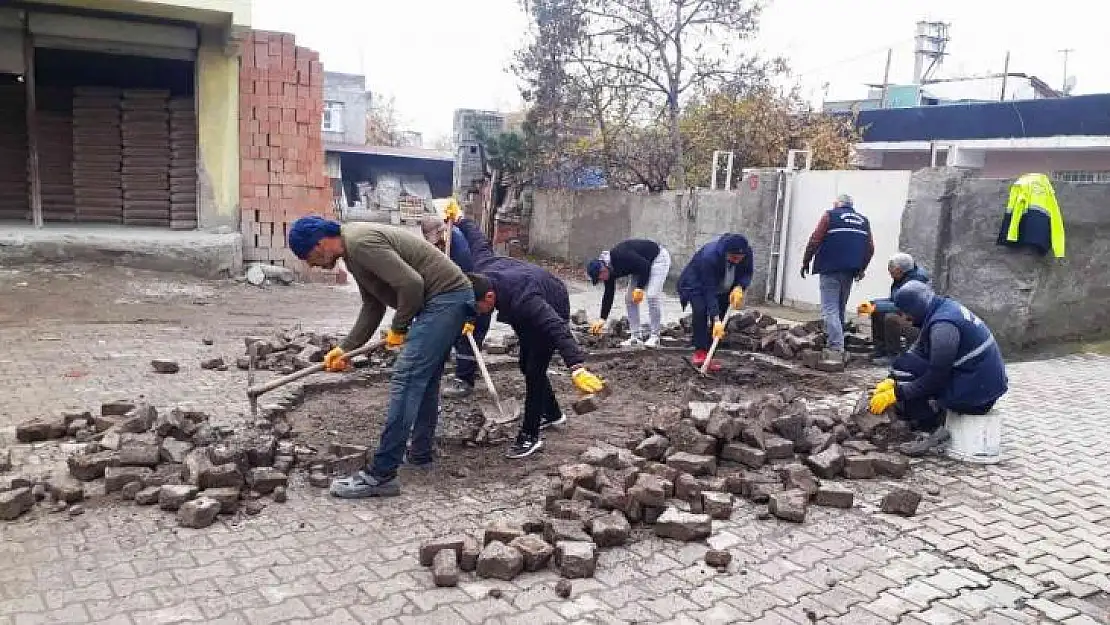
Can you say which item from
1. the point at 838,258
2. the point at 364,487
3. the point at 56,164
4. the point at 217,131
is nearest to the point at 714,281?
the point at 838,258

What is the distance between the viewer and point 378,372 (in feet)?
23.4

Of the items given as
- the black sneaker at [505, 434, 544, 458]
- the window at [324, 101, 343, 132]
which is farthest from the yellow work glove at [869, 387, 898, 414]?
the window at [324, 101, 343, 132]

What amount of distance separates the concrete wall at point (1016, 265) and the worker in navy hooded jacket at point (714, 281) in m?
2.66

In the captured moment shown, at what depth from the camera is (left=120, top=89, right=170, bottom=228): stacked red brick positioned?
41.0 ft

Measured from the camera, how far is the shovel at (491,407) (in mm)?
5711

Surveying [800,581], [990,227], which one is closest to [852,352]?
[990,227]

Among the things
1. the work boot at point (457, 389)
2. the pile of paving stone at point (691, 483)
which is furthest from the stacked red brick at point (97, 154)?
the pile of paving stone at point (691, 483)

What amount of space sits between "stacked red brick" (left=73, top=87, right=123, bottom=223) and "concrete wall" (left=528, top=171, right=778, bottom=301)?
8.01 m

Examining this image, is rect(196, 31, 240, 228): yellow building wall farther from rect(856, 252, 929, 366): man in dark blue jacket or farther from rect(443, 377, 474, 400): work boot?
rect(856, 252, 929, 366): man in dark blue jacket

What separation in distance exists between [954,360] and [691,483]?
2.02m

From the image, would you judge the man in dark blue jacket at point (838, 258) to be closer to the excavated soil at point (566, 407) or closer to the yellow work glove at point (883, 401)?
the excavated soil at point (566, 407)

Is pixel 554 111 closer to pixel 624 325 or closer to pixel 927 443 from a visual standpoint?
pixel 624 325

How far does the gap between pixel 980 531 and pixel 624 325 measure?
209 inches

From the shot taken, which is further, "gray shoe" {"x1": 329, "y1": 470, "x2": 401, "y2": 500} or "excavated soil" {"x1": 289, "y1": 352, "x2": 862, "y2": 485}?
"excavated soil" {"x1": 289, "y1": 352, "x2": 862, "y2": 485}
